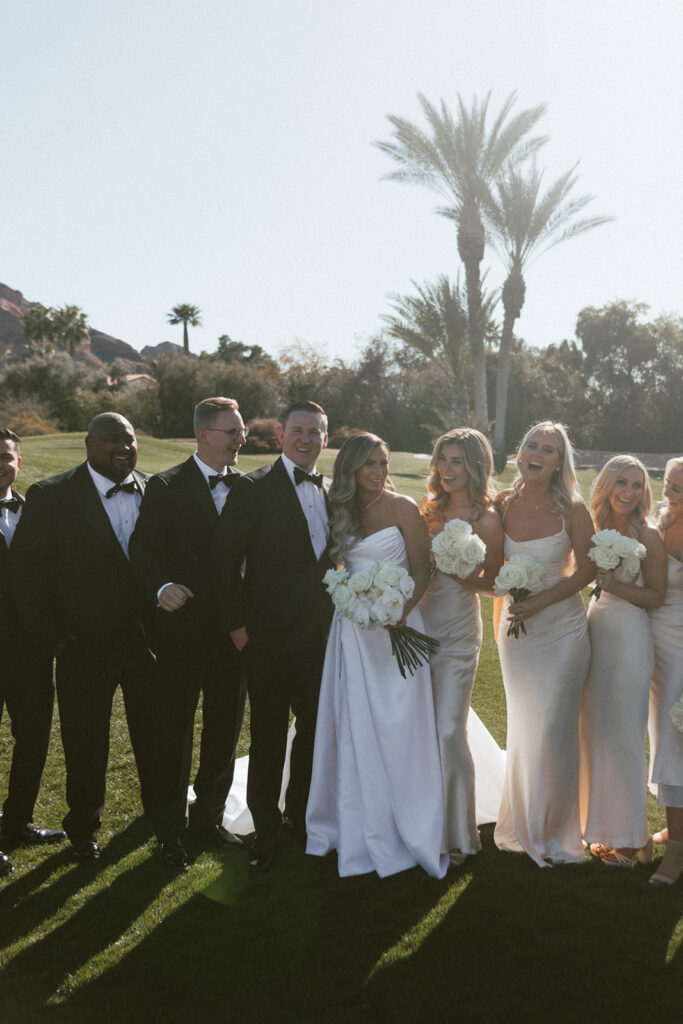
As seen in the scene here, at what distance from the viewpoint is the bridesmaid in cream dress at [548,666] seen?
4.75 m

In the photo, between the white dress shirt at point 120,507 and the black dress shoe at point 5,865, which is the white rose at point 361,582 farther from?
the black dress shoe at point 5,865

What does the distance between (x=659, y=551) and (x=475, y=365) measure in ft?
85.3

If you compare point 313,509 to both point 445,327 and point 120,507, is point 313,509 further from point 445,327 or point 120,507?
point 445,327

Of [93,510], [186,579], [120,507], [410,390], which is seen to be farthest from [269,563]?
[410,390]

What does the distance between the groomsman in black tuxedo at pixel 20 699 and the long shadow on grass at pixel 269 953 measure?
1.34 m

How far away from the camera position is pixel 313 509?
4805 millimetres

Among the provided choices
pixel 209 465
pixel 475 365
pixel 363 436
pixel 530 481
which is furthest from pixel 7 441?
pixel 475 365

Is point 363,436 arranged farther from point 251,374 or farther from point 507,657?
point 251,374

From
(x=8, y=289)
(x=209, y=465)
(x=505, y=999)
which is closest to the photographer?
(x=505, y=999)

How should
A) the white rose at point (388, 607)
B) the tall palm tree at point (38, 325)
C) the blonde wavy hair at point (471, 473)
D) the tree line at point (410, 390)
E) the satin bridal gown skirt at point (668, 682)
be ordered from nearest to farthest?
the white rose at point (388, 607) < the satin bridal gown skirt at point (668, 682) < the blonde wavy hair at point (471, 473) < the tree line at point (410, 390) < the tall palm tree at point (38, 325)

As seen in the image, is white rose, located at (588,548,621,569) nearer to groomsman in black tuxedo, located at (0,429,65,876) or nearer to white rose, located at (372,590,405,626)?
white rose, located at (372,590,405,626)

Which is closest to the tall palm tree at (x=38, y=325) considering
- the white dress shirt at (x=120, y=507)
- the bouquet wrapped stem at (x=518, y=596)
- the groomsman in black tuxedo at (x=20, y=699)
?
the groomsman in black tuxedo at (x=20, y=699)

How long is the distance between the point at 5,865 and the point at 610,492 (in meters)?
4.16

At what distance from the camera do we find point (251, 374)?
43.5m
